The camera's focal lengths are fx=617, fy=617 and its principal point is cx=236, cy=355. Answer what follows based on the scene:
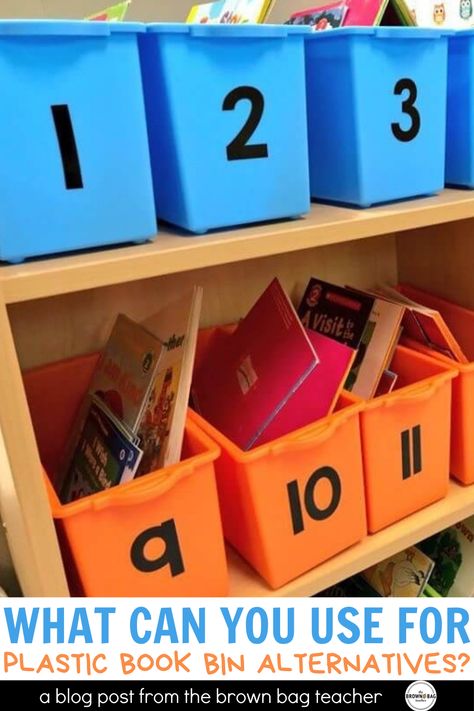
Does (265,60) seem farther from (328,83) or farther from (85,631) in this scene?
(85,631)

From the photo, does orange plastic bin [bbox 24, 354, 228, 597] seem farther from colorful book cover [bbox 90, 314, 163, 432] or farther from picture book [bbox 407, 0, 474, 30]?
picture book [bbox 407, 0, 474, 30]

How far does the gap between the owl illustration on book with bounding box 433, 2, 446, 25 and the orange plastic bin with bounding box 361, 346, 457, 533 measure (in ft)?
1.47

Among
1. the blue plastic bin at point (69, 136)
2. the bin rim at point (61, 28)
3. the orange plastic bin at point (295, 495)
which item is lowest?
the orange plastic bin at point (295, 495)

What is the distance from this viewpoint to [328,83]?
0.70m

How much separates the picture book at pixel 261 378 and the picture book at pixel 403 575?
338 millimetres

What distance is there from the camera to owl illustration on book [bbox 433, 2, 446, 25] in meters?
0.82

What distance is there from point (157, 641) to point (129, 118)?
53cm

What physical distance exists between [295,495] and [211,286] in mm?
410

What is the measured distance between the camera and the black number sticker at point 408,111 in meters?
0.70

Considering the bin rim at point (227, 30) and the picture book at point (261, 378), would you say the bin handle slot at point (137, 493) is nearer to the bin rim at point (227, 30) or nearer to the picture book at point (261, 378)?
the picture book at point (261, 378)

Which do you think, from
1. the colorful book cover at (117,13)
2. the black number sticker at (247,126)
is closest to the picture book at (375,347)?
the black number sticker at (247,126)

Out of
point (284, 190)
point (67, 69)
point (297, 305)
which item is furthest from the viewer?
point (297, 305)

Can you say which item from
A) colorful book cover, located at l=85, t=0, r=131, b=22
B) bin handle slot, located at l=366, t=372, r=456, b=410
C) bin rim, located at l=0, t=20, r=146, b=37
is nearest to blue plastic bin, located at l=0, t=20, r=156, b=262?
bin rim, located at l=0, t=20, r=146, b=37
